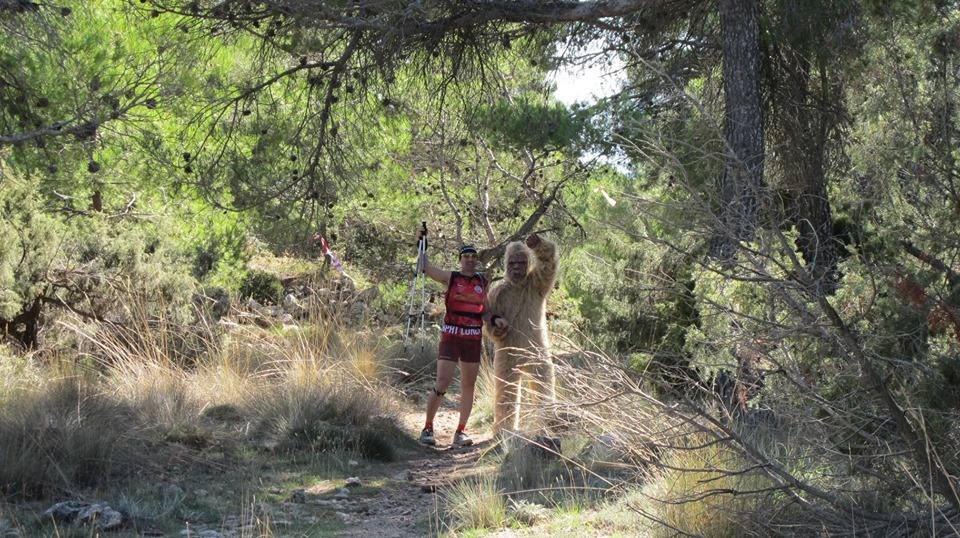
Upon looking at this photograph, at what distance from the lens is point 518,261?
912cm

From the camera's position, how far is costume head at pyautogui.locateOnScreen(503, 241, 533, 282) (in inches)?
359

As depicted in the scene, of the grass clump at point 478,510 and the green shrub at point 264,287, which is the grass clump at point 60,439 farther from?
the green shrub at point 264,287

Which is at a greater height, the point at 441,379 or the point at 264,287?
the point at 264,287

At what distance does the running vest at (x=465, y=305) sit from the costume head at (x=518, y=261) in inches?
10.7

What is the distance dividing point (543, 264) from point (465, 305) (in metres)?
0.74

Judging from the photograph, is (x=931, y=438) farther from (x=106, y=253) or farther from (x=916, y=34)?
(x=106, y=253)

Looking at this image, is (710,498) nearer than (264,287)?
Yes

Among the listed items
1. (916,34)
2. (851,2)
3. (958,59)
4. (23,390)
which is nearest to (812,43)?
(851,2)

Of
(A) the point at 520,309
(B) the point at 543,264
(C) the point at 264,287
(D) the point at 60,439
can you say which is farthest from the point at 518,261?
(C) the point at 264,287

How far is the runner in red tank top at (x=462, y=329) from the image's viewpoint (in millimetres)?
9273

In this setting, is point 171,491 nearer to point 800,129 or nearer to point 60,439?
point 60,439

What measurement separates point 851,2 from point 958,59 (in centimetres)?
395

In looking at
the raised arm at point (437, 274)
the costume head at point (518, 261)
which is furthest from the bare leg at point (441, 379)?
the costume head at point (518, 261)

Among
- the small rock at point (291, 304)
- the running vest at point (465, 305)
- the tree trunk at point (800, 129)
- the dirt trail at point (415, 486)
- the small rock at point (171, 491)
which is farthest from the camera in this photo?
the small rock at point (291, 304)
